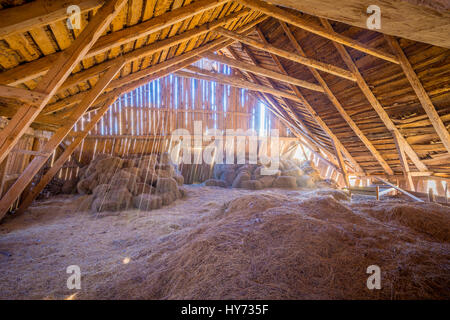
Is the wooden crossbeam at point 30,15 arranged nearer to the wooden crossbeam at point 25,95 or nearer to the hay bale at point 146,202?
the wooden crossbeam at point 25,95

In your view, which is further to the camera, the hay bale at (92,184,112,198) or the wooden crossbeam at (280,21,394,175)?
the wooden crossbeam at (280,21,394,175)

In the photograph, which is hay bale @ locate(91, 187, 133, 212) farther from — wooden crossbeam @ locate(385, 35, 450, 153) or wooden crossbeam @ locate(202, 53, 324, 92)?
wooden crossbeam @ locate(385, 35, 450, 153)

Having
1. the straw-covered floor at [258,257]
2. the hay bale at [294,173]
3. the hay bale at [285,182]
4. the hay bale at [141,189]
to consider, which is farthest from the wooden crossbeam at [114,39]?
the hay bale at [294,173]

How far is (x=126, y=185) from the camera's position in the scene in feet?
20.4

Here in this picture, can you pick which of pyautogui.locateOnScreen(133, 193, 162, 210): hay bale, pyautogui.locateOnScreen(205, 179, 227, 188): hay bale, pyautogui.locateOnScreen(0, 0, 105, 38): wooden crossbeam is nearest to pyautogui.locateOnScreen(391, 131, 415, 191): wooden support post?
pyautogui.locateOnScreen(205, 179, 227, 188): hay bale

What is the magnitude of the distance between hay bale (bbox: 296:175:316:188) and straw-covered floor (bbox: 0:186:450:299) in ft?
21.5

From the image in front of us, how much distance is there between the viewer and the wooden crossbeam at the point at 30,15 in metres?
1.85

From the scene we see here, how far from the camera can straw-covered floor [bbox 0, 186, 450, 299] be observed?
66.3 inches

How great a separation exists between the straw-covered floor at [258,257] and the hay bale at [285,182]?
611cm

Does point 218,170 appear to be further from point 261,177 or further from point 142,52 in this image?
point 142,52

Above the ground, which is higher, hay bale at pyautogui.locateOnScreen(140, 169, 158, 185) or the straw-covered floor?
hay bale at pyautogui.locateOnScreen(140, 169, 158, 185)

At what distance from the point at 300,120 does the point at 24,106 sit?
8627 millimetres

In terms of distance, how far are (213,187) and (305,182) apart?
462cm

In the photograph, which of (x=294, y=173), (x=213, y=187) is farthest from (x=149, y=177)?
(x=294, y=173)
